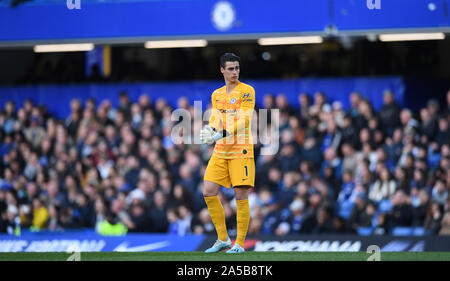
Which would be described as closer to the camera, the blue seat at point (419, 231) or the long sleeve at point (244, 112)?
the long sleeve at point (244, 112)

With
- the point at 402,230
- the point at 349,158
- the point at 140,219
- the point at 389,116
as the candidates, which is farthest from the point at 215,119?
the point at 389,116

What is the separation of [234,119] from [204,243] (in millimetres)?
4266

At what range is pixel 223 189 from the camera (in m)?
15.6

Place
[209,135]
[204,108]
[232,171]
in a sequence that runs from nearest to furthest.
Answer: [209,135]
[232,171]
[204,108]

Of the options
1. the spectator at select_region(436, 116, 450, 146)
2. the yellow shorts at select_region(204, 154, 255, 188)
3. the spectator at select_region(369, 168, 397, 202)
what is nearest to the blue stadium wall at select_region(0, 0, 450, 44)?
the spectator at select_region(436, 116, 450, 146)

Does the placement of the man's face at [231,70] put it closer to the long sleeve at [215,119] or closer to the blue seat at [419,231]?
the long sleeve at [215,119]

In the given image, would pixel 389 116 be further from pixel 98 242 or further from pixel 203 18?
pixel 98 242

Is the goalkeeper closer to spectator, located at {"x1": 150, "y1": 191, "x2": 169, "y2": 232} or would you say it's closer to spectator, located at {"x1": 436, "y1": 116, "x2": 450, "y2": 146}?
spectator, located at {"x1": 150, "y1": 191, "x2": 169, "y2": 232}

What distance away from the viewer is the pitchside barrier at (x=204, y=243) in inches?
507

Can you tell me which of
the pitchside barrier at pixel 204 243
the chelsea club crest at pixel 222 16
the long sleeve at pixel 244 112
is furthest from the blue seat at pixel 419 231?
the long sleeve at pixel 244 112

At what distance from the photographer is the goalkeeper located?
9.35 m
